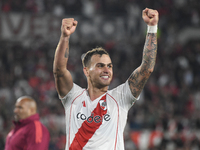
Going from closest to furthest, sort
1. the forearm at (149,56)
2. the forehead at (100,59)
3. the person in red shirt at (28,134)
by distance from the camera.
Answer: the forearm at (149,56)
the forehead at (100,59)
the person in red shirt at (28,134)

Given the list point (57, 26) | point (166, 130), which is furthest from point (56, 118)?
point (57, 26)

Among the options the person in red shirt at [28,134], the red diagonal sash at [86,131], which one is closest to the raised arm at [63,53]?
the red diagonal sash at [86,131]

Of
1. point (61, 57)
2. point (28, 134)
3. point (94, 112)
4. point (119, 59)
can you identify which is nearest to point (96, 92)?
point (94, 112)

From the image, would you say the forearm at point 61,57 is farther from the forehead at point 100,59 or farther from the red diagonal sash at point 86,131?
the red diagonal sash at point 86,131

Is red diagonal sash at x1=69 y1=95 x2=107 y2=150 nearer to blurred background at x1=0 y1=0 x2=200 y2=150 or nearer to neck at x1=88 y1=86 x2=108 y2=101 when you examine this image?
neck at x1=88 y1=86 x2=108 y2=101

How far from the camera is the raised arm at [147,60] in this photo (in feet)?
9.64

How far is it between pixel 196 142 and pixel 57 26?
764cm

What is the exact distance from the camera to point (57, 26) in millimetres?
13453

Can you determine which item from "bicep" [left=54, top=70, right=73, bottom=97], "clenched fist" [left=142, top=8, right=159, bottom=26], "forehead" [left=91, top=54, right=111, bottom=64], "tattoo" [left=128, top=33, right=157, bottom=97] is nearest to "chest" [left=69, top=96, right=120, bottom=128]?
"bicep" [left=54, top=70, right=73, bottom=97]

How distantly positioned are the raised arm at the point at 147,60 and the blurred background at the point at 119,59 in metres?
5.77

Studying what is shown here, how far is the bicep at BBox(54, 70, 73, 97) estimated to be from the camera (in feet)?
9.91

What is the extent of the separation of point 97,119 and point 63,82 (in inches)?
18.5

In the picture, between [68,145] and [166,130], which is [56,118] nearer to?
[166,130]

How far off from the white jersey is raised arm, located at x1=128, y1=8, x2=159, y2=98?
Result: 0.09 metres
